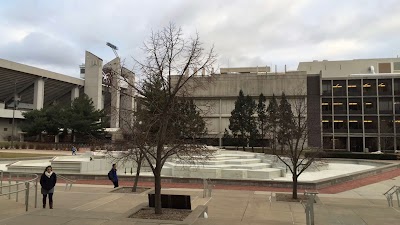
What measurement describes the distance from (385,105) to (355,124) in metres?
7.10

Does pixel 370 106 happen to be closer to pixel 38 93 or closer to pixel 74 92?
pixel 74 92

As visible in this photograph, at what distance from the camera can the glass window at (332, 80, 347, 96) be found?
76.2 meters

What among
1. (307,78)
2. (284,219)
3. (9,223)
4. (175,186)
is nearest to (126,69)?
(9,223)

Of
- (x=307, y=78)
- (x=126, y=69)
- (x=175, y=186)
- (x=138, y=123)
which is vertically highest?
(x=307, y=78)

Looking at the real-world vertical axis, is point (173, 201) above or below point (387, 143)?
below

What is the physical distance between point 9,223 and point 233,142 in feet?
203

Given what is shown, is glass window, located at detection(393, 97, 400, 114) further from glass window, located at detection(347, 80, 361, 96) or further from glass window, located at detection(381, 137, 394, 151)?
glass window, located at detection(381, 137, 394, 151)

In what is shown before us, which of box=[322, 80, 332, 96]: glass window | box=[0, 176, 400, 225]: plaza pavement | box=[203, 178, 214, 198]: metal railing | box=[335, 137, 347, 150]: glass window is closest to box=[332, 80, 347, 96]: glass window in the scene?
box=[322, 80, 332, 96]: glass window

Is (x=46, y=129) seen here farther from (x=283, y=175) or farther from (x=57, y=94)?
(x=283, y=175)

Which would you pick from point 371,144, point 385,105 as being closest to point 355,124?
point 371,144

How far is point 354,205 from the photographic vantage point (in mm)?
13617

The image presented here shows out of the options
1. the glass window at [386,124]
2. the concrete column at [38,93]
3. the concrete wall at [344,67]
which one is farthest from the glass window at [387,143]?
the concrete column at [38,93]

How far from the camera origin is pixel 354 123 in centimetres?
7481

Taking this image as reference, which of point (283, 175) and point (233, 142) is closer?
point (283, 175)
